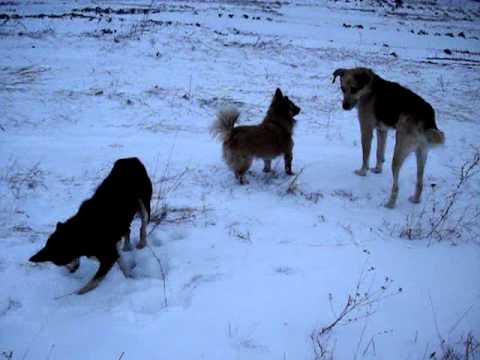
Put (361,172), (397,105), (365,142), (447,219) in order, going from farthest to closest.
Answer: (361,172)
(365,142)
(397,105)
(447,219)

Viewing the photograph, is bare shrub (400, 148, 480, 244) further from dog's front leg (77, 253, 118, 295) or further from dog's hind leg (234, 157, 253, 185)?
dog's front leg (77, 253, 118, 295)

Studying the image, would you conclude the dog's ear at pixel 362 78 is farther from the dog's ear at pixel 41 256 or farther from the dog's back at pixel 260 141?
the dog's ear at pixel 41 256

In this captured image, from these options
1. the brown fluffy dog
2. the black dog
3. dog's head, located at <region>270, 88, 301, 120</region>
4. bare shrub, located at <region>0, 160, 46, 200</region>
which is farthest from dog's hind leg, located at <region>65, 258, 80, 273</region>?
dog's head, located at <region>270, 88, 301, 120</region>

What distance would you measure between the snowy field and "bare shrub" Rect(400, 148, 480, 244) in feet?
0.11

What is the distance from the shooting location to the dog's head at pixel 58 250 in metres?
3.13

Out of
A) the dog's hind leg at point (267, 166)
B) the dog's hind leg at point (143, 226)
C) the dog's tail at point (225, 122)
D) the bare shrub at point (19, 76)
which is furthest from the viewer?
the bare shrub at point (19, 76)

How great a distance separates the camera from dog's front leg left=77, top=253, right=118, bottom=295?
130 inches

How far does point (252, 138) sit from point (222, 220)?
5.03ft

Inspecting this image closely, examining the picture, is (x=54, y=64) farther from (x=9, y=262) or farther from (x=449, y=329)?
(x=449, y=329)

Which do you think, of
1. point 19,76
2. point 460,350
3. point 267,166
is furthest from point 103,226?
point 19,76

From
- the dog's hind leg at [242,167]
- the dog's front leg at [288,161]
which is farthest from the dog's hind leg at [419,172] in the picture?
the dog's hind leg at [242,167]

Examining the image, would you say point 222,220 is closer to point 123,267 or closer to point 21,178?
point 123,267

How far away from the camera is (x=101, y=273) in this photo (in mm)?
3357

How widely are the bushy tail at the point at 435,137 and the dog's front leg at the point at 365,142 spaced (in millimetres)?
992
